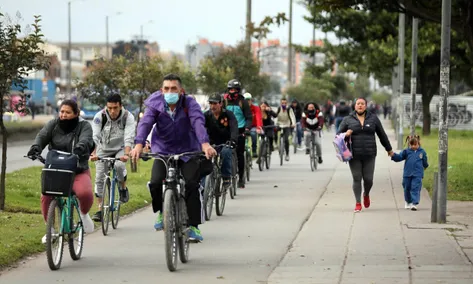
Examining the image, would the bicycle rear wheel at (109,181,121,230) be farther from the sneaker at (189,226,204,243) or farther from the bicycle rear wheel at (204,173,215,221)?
the sneaker at (189,226,204,243)

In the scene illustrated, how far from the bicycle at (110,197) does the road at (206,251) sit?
0.16 m

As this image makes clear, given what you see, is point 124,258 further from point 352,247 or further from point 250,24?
point 250,24

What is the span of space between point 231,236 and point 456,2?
947cm

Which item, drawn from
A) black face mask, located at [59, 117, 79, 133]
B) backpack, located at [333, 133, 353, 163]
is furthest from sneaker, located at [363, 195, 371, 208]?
black face mask, located at [59, 117, 79, 133]

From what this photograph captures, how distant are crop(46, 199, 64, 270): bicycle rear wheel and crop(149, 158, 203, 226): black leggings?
0.91 meters

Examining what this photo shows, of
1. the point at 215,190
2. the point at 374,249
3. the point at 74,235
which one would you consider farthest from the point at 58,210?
the point at 215,190

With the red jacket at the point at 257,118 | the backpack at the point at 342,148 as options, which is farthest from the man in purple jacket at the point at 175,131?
the red jacket at the point at 257,118

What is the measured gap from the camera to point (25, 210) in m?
16.0

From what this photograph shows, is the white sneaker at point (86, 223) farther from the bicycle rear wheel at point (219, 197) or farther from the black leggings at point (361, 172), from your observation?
the black leggings at point (361, 172)

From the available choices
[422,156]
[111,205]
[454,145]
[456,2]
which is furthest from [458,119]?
[111,205]

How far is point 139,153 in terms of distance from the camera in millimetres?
10484

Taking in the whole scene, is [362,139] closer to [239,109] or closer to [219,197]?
[219,197]

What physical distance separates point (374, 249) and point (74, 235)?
302cm

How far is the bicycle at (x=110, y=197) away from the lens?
1339 centimetres
